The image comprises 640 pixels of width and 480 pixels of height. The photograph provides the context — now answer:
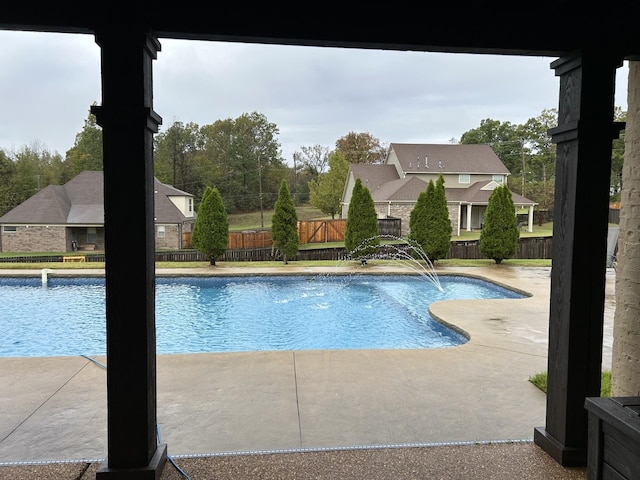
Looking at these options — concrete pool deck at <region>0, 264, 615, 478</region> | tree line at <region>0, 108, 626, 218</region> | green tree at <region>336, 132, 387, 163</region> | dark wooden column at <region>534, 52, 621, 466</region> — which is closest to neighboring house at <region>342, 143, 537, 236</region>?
tree line at <region>0, 108, 626, 218</region>

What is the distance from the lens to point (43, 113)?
31.0 meters

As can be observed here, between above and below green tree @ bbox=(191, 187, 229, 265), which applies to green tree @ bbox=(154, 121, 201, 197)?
above

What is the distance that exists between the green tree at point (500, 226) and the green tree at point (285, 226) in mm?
6025

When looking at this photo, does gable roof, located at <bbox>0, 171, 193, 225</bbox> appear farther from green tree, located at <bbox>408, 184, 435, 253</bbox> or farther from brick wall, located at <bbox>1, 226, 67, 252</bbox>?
green tree, located at <bbox>408, 184, 435, 253</bbox>

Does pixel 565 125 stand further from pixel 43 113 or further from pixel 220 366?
pixel 43 113

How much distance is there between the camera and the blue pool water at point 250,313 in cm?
689

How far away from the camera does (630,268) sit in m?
Answer: 2.87

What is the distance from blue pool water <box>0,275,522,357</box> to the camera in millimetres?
6891

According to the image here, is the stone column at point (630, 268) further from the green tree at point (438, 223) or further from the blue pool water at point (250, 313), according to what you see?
the green tree at point (438, 223)

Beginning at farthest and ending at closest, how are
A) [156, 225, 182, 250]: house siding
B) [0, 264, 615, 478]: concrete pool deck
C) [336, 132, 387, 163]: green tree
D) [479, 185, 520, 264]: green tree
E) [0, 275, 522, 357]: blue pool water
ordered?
[336, 132, 387, 163]: green tree
[156, 225, 182, 250]: house siding
[479, 185, 520, 264]: green tree
[0, 275, 522, 357]: blue pool water
[0, 264, 615, 478]: concrete pool deck

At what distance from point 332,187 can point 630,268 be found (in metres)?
25.6

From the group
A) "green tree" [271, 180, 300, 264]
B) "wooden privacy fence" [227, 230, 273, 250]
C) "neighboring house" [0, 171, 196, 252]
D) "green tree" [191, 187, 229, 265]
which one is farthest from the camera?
"wooden privacy fence" [227, 230, 273, 250]

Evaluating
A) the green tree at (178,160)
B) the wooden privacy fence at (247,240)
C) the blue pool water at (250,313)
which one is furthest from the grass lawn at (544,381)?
the green tree at (178,160)

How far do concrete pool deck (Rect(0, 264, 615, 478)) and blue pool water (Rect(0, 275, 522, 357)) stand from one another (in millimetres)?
1734
